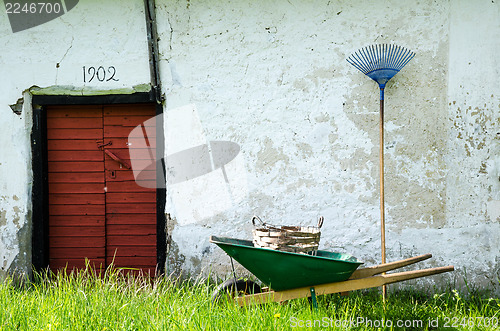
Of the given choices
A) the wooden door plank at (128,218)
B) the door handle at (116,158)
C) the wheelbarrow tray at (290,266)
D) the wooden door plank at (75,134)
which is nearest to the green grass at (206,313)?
the wheelbarrow tray at (290,266)

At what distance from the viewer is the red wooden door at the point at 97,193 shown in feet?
15.5

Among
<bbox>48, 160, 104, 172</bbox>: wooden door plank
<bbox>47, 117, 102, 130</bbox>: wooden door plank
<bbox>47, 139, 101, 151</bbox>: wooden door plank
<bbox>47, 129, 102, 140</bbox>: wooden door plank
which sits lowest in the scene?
<bbox>48, 160, 104, 172</bbox>: wooden door plank

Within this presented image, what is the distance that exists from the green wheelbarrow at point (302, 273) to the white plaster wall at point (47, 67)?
226cm

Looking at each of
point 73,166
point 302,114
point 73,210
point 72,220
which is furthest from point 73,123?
point 302,114

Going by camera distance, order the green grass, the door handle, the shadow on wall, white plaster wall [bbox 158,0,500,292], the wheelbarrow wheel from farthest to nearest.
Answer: the door handle → the shadow on wall → white plaster wall [bbox 158,0,500,292] → the wheelbarrow wheel → the green grass

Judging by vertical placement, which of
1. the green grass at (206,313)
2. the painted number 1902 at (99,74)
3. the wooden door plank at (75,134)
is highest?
the painted number 1902 at (99,74)

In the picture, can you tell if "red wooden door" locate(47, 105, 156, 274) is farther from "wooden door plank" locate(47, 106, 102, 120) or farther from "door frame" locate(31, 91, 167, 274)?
"door frame" locate(31, 91, 167, 274)

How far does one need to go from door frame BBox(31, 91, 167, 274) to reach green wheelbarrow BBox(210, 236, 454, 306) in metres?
1.37

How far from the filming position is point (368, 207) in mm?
4359

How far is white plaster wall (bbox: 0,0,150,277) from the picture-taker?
15.0 feet

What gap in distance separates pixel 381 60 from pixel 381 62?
4 centimetres

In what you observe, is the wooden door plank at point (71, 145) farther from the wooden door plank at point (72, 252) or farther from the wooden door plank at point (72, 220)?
the wooden door plank at point (72, 252)

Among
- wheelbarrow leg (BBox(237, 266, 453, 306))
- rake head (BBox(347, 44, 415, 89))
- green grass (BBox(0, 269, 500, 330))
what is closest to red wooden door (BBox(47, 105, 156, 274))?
green grass (BBox(0, 269, 500, 330))

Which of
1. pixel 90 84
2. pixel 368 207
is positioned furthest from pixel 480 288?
pixel 90 84
